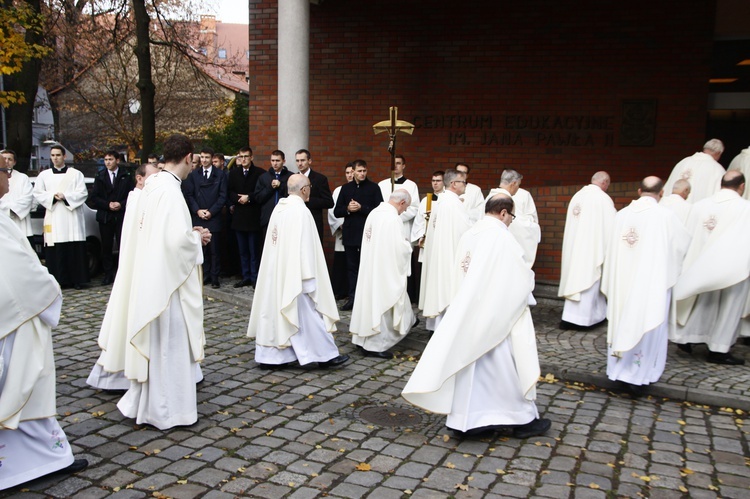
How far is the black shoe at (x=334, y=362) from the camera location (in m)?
7.13

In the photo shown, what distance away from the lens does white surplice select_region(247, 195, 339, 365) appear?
6.92 metres

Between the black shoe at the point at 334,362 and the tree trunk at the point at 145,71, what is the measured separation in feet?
42.7

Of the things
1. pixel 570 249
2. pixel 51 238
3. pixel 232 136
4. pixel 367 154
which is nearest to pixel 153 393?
pixel 570 249

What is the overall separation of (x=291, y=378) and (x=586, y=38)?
7.75m

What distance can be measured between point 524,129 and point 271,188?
436 cm

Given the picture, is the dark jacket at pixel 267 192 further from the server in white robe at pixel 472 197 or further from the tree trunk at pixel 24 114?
the tree trunk at pixel 24 114

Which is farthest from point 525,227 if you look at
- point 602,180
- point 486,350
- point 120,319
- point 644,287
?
point 120,319

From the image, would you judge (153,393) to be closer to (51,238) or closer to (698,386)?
(698,386)

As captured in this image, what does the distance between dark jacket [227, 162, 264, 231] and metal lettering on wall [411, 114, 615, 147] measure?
9.92ft

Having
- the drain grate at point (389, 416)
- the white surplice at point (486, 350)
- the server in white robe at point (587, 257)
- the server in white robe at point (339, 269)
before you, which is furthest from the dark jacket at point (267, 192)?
the white surplice at point (486, 350)

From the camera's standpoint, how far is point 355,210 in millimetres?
9828

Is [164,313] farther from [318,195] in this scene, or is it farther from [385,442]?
[318,195]

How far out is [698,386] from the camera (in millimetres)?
6508

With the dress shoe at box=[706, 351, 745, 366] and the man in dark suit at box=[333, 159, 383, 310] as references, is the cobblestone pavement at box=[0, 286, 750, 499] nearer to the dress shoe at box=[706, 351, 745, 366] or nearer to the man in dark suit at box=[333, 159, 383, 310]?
the dress shoe at box=[706, 351, 745, 366]
